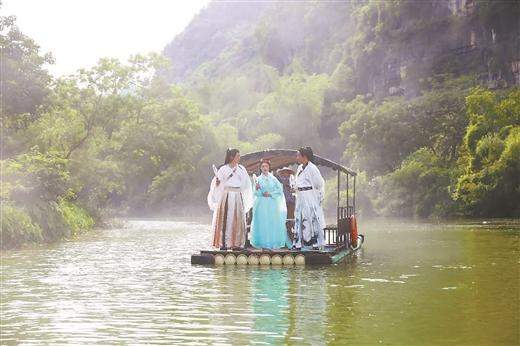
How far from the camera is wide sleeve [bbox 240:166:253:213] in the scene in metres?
20.2

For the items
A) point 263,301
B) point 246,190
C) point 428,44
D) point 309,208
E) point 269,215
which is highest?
point 428,44

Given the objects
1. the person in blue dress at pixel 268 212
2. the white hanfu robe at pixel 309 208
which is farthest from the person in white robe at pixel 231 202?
the white hanfu robe at pixel 309 208

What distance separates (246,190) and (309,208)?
5.21 feet

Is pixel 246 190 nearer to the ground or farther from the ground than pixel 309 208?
farther from the ground

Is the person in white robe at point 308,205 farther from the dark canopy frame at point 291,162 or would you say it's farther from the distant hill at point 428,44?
the distant hill at point 428,44

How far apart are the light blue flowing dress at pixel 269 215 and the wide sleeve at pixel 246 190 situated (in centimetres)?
19

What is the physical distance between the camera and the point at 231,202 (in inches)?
800

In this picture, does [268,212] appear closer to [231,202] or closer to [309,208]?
[231,202]

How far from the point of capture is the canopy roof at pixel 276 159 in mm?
21266

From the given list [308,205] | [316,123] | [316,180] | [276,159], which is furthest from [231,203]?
[316,123]

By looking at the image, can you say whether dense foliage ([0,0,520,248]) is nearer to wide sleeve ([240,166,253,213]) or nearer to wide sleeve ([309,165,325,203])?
wide sleeve ([240,166,253,213])

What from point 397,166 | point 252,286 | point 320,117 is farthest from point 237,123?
point 252,286

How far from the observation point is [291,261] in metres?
19.0

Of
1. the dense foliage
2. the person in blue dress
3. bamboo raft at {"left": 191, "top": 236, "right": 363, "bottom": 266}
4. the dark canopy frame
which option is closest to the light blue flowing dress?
the person in blue dress
